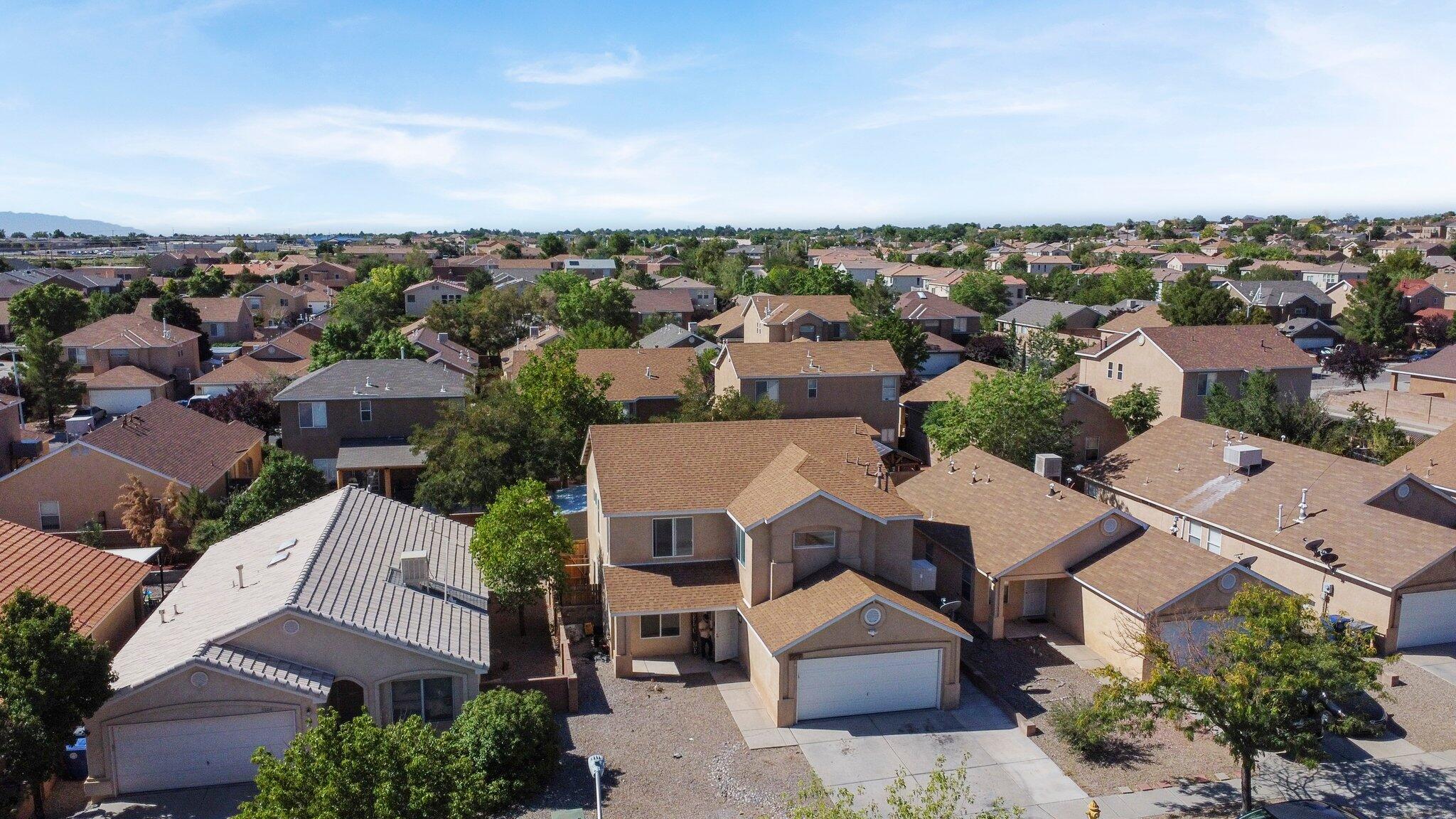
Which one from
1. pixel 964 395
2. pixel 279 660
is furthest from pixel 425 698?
pixel 964 395

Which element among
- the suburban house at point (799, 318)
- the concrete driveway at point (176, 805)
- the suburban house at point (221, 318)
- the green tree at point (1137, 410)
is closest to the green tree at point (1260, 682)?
the concrete driveway at point (176, 805)

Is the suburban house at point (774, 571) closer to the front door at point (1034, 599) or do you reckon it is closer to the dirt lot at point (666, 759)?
the dirt lot at point (666, 759)

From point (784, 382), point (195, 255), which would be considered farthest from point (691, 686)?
point (195, 255)

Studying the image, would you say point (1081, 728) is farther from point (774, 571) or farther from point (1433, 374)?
point (1433, 374)

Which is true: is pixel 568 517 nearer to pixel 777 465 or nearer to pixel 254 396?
pixel 777 465

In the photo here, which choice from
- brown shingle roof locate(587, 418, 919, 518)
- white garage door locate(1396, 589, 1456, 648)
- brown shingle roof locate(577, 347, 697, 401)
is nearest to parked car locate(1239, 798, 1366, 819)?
white garage door locate(1396, 589, 1456, 648)
